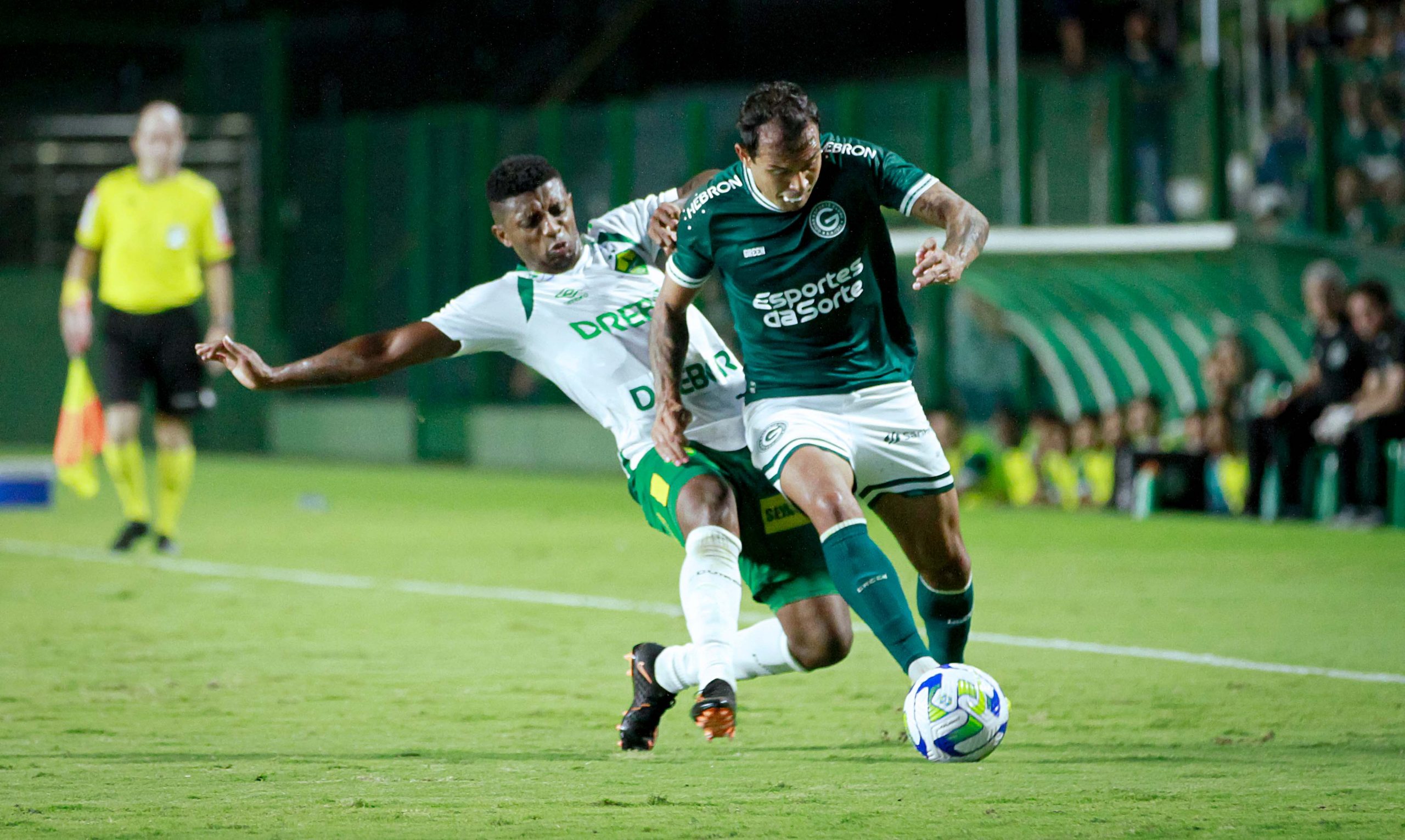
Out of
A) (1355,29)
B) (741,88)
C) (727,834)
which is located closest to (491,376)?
(741,88)

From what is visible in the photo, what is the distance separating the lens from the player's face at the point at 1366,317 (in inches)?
535

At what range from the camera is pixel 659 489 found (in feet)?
21.3

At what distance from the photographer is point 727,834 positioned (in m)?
4.86

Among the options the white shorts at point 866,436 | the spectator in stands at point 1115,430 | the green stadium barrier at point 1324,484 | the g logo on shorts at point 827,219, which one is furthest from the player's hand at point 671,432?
the spectator in stands at point 1115,430

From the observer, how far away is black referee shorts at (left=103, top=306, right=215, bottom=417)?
12219mm

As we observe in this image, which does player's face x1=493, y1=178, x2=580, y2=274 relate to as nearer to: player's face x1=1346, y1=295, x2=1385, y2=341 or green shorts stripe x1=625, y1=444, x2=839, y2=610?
green shorts stripe x1=625, y1=444, x2=839, y2=610

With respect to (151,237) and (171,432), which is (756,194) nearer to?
(171,432)

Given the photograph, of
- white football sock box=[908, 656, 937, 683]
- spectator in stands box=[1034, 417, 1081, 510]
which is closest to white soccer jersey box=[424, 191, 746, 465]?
white football sock box=[908, 656, 937, 683]

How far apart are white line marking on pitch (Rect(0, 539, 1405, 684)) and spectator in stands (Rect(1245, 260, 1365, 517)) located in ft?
19.0

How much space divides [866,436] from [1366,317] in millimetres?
8537

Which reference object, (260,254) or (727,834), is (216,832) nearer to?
(727,834)

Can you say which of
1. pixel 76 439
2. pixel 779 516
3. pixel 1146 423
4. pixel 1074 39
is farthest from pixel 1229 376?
pixel 779 516

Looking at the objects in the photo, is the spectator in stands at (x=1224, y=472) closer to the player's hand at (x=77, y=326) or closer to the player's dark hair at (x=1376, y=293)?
the player's dark hair at (x=1376, y=293)

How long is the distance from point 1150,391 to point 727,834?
12928mm
